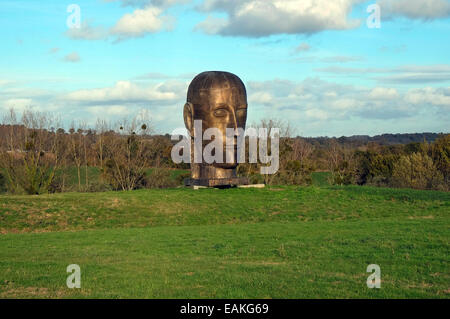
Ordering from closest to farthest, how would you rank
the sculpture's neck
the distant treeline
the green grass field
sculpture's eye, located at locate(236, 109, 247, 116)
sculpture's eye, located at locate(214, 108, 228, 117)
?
1. the green grass field
2. sculpture's eye, located at locate(214, 108, 228, 117)
3. sculpture's eye, located at locate(236, 109, 247, 116)
4. the sculpture's neck
5. the distant treeline

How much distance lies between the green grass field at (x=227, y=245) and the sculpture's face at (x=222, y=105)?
3406 millimetres

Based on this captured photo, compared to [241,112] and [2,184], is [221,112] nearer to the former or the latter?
[241,112]

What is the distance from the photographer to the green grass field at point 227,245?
9.15 meters

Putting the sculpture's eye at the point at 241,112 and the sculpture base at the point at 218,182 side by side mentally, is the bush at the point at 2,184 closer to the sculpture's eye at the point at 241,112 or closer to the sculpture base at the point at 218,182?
the sculpture base at the point at 218,182

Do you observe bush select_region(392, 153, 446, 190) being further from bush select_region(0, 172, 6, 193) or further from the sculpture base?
bush select_region(0, 172, 6, 193)

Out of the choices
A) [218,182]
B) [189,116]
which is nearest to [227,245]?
[218,182]

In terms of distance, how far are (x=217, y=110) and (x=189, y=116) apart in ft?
5.77

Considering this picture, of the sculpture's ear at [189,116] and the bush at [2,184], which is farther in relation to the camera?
the bush at [2,184]

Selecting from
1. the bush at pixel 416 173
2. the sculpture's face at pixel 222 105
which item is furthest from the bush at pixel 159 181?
the bush at pixel 416 173

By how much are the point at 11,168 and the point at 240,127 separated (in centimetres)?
1945

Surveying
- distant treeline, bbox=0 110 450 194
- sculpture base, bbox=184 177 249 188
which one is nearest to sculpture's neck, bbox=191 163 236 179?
sculpture base, bbox=184 177 249 188

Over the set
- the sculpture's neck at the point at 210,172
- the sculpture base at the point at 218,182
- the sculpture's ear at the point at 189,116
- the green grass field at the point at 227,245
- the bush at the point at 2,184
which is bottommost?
the green grass field at the point at 227,245

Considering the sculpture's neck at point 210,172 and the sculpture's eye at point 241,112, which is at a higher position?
the sculpture's eye at point 241,112

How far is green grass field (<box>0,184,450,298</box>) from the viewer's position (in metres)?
9.15
